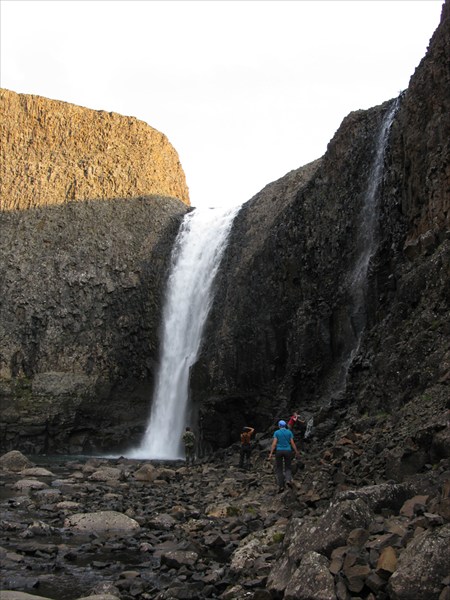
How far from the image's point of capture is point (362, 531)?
26.5 feet

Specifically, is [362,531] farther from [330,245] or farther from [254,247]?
[254,247]

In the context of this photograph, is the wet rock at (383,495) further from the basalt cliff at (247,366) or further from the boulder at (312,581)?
the boulder at (312,581)

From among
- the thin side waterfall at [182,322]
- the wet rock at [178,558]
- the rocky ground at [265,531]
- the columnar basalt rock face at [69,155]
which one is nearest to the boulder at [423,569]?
the rocky ground at [265,531]

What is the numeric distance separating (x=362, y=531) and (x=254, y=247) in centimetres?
2587

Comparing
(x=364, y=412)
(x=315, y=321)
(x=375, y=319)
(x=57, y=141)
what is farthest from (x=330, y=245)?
(x=57, y=141)

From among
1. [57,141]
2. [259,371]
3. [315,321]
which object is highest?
[57,141]

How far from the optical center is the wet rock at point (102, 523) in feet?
44.4

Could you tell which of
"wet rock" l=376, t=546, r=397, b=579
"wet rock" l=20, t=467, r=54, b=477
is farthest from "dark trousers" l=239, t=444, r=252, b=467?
"wet rock" l=376, t=546, r=397, b=579

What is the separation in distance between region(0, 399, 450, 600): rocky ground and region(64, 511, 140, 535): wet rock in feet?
0.13

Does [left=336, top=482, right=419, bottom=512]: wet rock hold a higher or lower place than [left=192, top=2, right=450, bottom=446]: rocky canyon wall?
lower

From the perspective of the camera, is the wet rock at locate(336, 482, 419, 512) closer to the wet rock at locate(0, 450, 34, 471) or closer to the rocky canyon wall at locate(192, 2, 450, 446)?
the rocky canyon wall at locate(192, 2, 450, 446)

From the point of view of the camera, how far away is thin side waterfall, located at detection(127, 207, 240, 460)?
108 feet

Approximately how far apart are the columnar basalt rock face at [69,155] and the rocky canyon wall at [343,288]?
1464 centimetres

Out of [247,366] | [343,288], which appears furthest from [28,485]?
[343,288]
